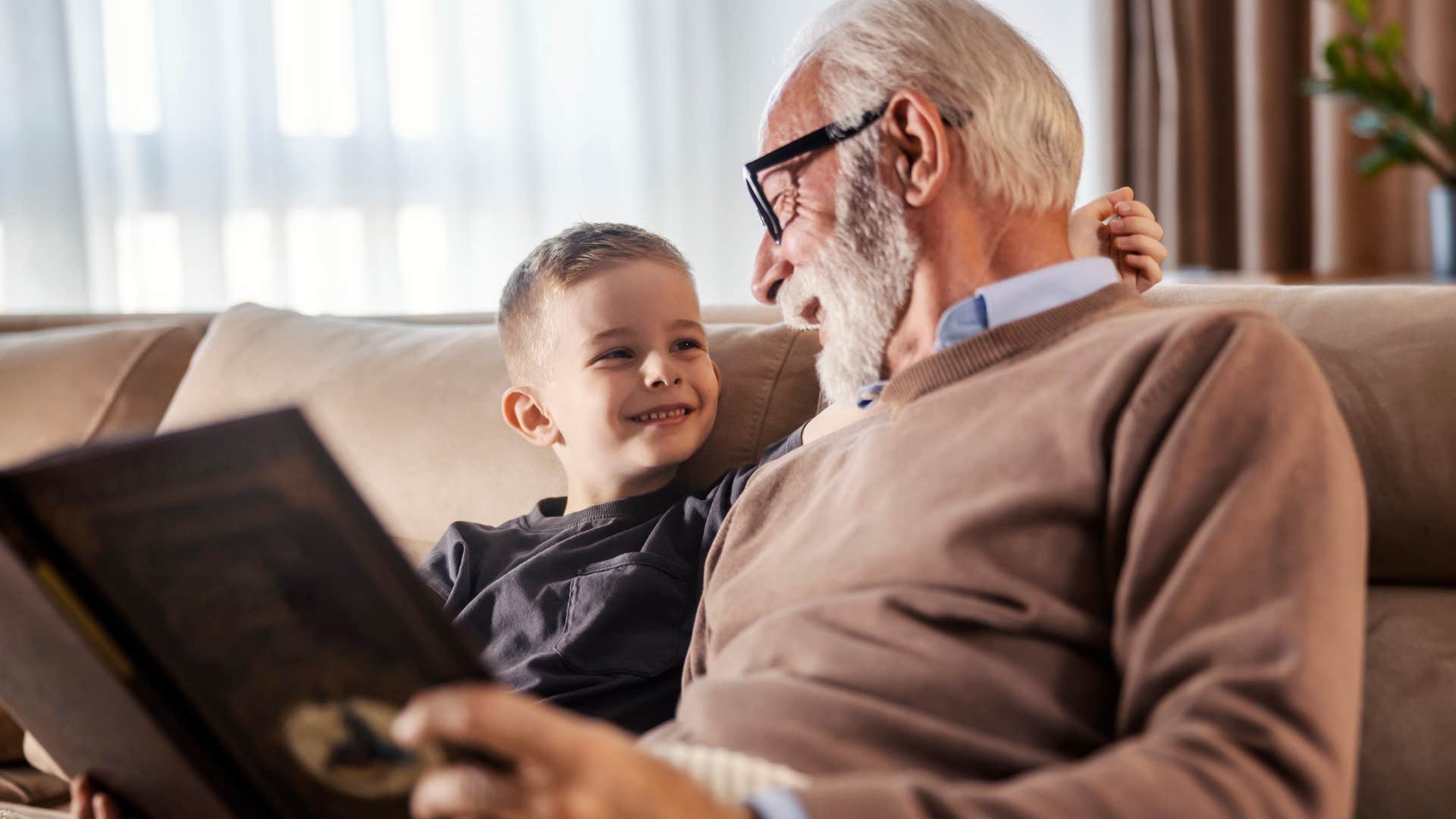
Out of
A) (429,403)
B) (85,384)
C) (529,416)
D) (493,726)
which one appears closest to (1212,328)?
(493,726)

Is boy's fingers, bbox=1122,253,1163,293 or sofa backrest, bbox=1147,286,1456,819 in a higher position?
boy's fingers, bbox=1122,253,1163,293

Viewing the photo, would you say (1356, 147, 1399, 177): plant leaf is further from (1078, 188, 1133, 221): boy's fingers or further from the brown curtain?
(1078, 188, 1133, 221): boy's fingers

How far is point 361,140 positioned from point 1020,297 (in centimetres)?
282

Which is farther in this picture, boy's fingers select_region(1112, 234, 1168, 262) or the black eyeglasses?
boy's fingers select_region(1112, 234, 1168, 262)

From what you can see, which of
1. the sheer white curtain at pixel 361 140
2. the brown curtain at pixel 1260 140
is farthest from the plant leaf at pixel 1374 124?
the sheer white curtain at pixel 361 140

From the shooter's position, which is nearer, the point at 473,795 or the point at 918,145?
the point at 473,795

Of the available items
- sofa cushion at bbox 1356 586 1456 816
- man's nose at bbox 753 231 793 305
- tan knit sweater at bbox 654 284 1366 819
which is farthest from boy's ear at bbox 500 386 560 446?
sofa cushion at bbox 1356 586 1456 816

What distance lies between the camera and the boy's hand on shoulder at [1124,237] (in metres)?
1.26

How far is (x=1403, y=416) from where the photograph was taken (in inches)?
42.2

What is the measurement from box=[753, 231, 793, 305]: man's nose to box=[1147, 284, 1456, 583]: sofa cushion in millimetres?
414

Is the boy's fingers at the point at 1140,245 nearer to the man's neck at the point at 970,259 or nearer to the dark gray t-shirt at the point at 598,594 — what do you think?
the man's neck at the point at 970,259

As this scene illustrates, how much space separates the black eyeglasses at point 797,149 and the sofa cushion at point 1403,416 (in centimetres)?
36

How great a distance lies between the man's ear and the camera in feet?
3.61

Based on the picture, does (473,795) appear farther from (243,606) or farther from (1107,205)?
(1107,205)
